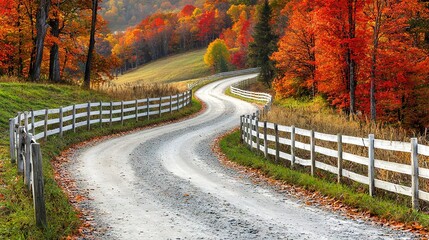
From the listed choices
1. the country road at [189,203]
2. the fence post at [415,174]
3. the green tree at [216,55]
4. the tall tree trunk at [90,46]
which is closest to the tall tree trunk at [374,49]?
the country road at [189,203]

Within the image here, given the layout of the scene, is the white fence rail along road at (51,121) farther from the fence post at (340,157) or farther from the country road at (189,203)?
the fence post at (340,157)

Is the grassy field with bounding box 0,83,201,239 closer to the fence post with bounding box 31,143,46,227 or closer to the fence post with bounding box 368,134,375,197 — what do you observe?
the fence post with bounding box 31,143,46,227

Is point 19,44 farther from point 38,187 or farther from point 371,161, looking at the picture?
point 371,161

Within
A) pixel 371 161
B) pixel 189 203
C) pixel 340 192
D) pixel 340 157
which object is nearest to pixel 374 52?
pixel 340 157

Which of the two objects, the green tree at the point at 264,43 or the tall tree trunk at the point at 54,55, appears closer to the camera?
the tall tree trunk at the point at 54,55

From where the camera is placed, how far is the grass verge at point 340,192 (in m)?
8.07

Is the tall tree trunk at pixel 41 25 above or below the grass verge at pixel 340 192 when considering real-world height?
above

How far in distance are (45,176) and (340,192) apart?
7.04 meters

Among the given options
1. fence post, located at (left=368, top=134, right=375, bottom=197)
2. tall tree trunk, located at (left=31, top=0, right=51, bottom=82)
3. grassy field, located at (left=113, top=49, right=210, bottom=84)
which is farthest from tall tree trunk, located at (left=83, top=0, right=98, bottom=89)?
grassy field, located at (left=113, top=49, right=210, bottom=84)

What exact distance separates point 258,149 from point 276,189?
17.1 ft

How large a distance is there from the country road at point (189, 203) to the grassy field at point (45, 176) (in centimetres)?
76

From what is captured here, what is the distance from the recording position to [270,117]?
70.9 ft

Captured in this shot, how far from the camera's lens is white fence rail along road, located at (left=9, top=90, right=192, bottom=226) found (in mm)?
7207

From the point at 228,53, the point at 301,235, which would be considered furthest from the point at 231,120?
the point at 228,53
